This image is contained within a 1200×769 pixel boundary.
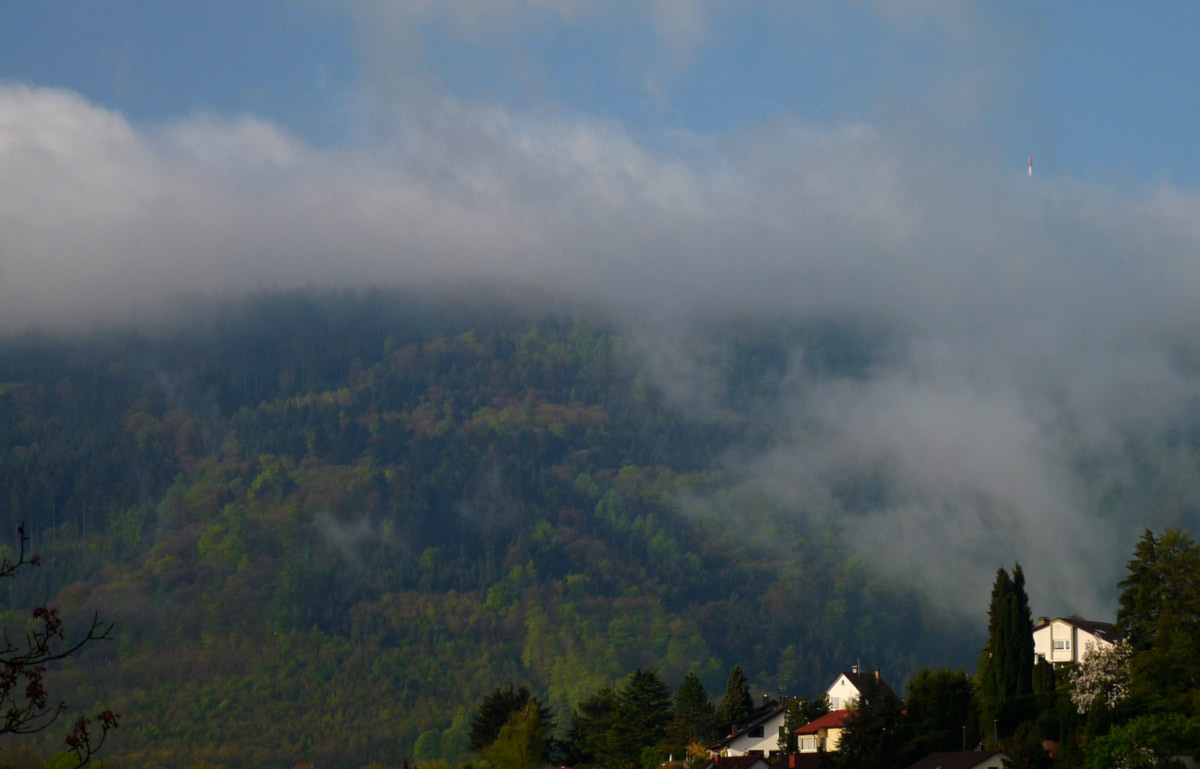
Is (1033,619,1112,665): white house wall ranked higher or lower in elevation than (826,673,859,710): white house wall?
higher

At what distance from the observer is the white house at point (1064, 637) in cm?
12400

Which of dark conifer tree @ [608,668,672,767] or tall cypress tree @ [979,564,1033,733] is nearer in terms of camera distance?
tall cypress tree @ [979,564,1033,733]

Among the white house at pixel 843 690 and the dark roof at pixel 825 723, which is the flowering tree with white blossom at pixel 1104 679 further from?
the white house at pixel 843 690

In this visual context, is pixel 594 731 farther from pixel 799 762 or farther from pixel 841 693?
pixel 799 762

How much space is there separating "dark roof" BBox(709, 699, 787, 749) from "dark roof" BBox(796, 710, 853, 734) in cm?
1273

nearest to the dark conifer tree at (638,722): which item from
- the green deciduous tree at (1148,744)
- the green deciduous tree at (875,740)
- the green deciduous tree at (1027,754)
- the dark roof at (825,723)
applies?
the dark roof at (825,723)

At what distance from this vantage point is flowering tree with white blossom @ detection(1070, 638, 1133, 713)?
92938mm

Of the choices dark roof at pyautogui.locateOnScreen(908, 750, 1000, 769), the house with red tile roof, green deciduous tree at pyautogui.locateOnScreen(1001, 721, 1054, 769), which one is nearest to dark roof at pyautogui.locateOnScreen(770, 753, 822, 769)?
the house with red tile roof

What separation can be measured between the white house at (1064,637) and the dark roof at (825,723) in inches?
696

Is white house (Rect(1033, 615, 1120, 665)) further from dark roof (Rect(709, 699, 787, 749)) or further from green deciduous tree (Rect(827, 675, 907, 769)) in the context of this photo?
dark roof (Rect(709, 699, 787, 749))

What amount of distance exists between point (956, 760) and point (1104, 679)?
1094 centimetres

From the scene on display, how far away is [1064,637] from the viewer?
125875mm

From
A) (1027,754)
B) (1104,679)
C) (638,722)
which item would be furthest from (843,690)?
(1027,754)

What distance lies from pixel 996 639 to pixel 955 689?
549 cm
